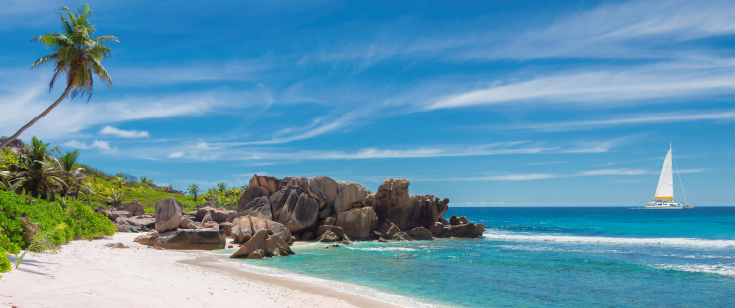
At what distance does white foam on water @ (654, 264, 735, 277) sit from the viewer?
88.8 feet

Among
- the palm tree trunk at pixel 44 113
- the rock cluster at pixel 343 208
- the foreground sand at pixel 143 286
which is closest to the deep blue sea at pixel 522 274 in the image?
the foreground sand at pixel 143 286

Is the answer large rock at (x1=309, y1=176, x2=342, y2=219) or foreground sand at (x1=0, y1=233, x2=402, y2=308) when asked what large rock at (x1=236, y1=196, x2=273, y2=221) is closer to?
large rock at (x1=309, y1=176, x2=342, y2=219)

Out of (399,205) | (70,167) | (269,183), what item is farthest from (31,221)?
(399,205)

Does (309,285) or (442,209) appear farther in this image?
(442,209)

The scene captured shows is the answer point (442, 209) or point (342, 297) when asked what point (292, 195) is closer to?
point (442, 209)

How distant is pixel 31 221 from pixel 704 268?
1553 inches

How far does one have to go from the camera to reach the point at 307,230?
47938 millimetres

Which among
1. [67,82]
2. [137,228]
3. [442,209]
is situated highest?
[67,82]

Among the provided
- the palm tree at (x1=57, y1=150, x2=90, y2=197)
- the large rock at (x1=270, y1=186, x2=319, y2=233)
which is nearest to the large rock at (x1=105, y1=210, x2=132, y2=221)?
the palm tree at (x1=57, y1=150, x2=90, y2=197)

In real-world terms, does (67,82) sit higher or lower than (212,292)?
higher

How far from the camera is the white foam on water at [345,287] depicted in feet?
57.7

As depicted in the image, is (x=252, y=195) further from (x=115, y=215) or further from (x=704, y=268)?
(x=704, y=268)

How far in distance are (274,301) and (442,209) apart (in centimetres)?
4603

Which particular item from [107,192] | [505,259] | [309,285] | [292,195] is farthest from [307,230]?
[107,192]
